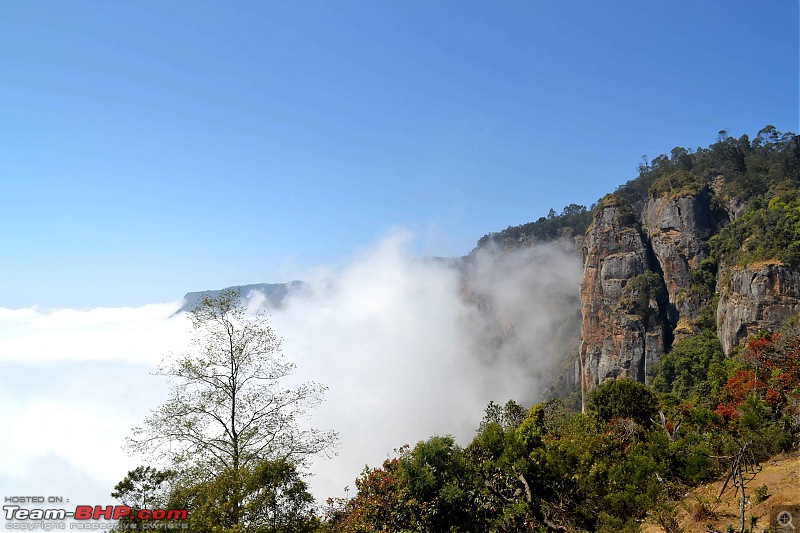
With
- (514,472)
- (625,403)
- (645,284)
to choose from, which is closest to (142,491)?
(514,472)

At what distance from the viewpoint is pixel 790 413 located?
25578 millimetres

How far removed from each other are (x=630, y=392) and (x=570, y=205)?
490 ft

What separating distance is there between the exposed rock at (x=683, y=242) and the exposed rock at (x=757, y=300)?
1488 cm

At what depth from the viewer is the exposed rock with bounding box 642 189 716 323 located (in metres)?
92.6

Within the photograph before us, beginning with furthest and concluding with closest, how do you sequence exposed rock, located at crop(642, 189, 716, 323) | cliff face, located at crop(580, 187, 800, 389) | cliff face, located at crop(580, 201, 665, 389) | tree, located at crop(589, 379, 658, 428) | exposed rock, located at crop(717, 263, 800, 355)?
cliff face, located at crop(580, 201, 665, 389) < exposed rock, located at crop(642, 189, 716, 323) < cliff face, located at crop(580, 187, 800, 389) < exposed rock, located at crop(717, 263, 800, 355) < tree, located at crop(589, 379, 658, 428)

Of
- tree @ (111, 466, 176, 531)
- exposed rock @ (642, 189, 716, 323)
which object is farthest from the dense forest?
exposed rock @ (642, 189, 716, 323)

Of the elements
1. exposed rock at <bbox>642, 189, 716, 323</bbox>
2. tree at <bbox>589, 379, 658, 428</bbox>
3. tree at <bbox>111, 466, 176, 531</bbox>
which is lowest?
tree at <bbox>589, 379, 658, 428</bbox>

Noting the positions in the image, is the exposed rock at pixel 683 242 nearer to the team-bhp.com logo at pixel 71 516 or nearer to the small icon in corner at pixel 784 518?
the small icon in corner at pixel 784 518

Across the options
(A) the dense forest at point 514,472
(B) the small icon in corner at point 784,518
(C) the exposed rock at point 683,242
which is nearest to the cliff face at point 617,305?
(C) the exposed rock at point 683,242

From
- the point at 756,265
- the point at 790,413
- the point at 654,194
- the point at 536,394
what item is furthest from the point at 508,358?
the point at 790,413

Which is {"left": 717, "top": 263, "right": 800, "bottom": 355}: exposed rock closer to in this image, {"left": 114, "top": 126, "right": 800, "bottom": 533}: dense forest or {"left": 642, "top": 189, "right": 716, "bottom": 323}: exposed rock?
{"left": 642, "top": 189, "right": 716, "bottom": 323}: exposed rock

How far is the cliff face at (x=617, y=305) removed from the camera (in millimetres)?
93500

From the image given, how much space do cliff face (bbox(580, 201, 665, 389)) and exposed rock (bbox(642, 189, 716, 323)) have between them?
3.73 m

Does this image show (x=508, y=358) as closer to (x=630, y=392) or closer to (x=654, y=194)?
(x=654, y=194)
